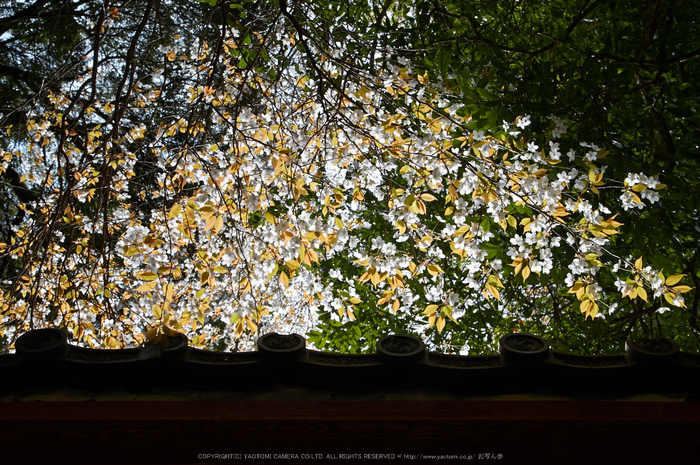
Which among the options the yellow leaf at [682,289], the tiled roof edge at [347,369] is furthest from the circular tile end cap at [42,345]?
the yellow leaf at [682,289]

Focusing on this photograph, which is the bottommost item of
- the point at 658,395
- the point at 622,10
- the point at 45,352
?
the point at 658,395

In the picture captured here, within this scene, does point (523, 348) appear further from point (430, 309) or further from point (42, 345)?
point (42, 345)

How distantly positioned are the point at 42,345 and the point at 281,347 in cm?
79

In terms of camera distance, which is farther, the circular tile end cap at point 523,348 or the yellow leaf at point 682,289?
the yellow leaf at point 682,289

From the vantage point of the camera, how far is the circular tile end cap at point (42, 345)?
1.53 meters

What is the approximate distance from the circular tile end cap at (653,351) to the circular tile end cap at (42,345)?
188 cm

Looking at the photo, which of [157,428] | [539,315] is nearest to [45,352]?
[157,428]

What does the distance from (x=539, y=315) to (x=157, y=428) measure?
4441 mm

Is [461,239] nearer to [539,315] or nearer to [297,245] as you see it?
[297,245]

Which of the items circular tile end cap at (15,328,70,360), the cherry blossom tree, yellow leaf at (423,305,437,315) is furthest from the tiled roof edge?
yellow leaf at (423,305,437,315)

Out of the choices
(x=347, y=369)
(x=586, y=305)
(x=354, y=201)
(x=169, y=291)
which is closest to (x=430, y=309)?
(x=586, y=305)

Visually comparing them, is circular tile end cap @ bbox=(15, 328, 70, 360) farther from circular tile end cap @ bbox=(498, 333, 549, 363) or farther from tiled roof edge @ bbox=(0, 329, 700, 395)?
circular tile end cap @ bbox=(498, 333, 549, 363)

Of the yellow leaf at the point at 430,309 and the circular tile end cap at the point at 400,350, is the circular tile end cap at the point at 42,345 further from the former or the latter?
the yellow leaf at the point at 430,309

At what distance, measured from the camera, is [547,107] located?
2570 mm
